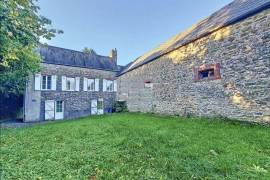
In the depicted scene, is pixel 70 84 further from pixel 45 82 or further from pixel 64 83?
pixel 45 82

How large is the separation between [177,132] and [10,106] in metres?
18.0

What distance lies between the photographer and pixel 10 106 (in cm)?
1897

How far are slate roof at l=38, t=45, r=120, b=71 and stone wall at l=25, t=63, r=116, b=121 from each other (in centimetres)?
52

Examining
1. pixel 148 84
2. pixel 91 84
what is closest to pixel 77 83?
pixel 91 84

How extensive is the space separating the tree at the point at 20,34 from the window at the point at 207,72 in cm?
803

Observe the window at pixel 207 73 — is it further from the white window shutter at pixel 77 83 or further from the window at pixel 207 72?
the white window shutter at pixel 77 83

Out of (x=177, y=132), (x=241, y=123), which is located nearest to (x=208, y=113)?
(x=241, y=123)

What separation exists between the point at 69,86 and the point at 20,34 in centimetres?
1081

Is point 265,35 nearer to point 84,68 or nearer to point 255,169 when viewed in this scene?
point 255,169

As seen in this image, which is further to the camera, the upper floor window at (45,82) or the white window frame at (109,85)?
the white window frame at (109,85)

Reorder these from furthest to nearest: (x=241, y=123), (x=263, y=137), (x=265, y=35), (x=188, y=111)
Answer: (x=188, y=111) < (x=241, y=123) < (x=265, y=35) < (x=263, y=137)

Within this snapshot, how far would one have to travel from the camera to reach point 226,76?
8.49 m

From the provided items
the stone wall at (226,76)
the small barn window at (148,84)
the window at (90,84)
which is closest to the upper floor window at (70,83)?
the window at (90,84)

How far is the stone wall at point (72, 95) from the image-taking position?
18.5 metres
